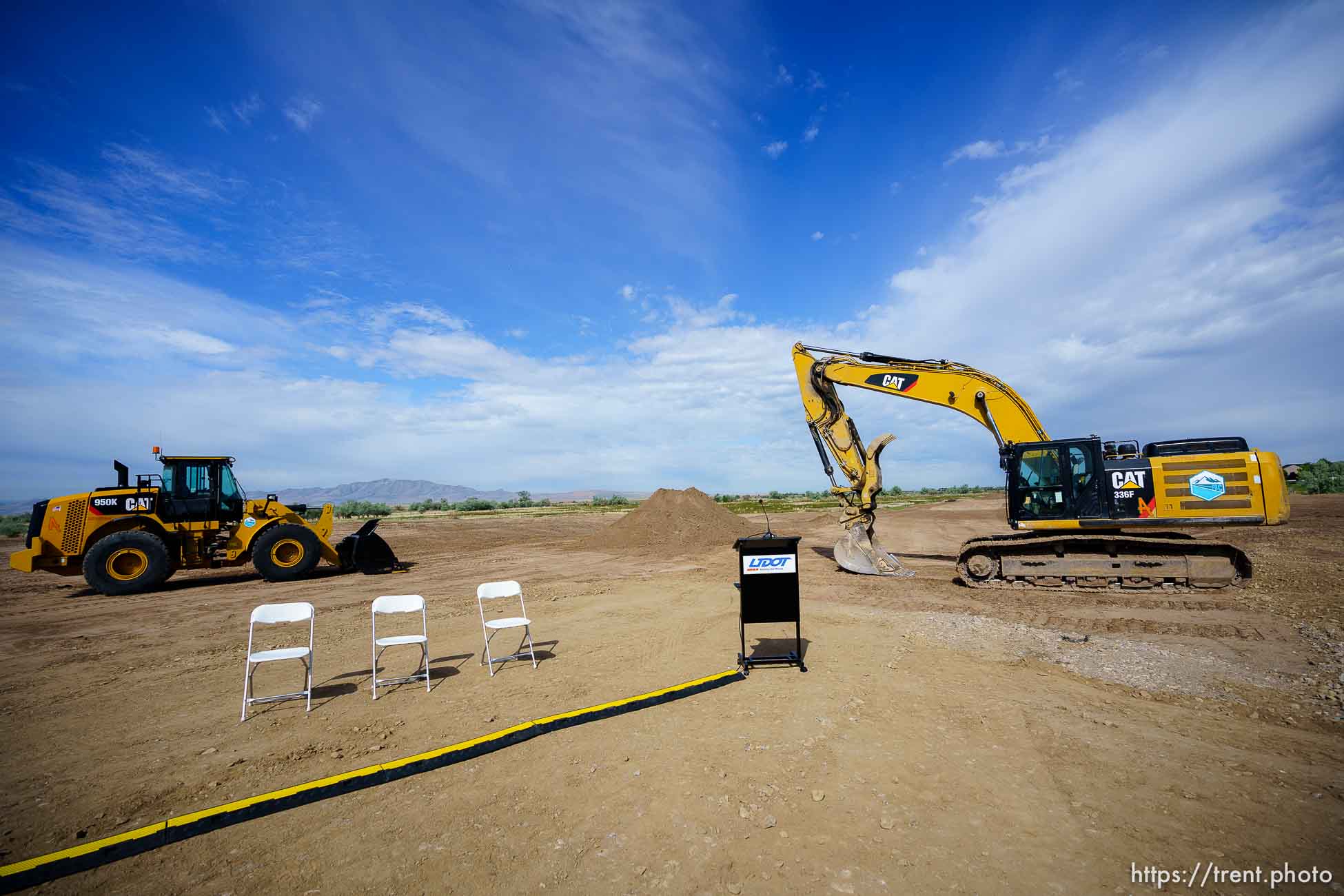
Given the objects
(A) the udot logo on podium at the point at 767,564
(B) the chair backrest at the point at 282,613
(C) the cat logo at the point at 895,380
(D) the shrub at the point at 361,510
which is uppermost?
(C) the cat logo at the point at 895,380

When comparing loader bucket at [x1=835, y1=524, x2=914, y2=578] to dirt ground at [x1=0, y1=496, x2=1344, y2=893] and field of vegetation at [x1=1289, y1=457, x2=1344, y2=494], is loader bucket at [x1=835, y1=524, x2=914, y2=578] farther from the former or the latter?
field of vegetation at [x1=1289, y1=457, x2=1344, y2=494]

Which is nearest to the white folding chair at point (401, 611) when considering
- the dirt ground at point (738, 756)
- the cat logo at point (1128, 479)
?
the dirt ground at point (738, 756)

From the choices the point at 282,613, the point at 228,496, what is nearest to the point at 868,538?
the point at 282,613

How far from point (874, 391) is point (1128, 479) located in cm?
558

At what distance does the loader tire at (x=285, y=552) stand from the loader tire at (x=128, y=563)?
1.94 meters

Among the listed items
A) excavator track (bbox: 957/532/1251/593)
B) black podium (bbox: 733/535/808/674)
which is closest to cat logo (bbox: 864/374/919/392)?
excavator track (bbox: 957/532/1251/593)

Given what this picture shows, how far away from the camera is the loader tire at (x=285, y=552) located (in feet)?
50.6

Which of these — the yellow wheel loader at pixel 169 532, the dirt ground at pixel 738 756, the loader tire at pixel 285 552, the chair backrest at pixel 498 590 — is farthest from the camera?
the loader tire at pixel 285 552

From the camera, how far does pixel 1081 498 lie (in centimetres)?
1208

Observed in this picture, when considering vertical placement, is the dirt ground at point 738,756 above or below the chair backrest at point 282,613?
below

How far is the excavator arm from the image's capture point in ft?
44.1

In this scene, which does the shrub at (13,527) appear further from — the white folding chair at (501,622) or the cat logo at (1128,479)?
the cat logo at (1128,479)

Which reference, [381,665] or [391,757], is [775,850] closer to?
[391,757]

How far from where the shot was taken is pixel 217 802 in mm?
4352
